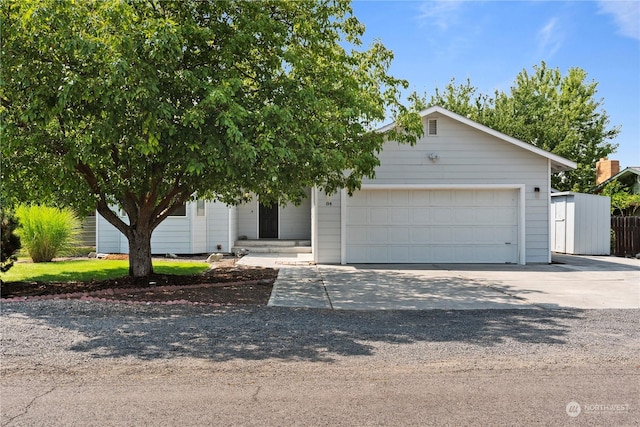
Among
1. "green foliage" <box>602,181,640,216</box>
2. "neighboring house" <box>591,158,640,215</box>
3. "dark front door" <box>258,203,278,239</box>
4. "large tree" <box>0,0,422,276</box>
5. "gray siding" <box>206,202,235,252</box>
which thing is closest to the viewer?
"large tree" <box>0,0,422,276</box>

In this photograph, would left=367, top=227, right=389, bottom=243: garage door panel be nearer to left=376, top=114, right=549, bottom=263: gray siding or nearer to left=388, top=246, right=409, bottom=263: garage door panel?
left=388, top=246, right=409, bottom=263: garage door panel

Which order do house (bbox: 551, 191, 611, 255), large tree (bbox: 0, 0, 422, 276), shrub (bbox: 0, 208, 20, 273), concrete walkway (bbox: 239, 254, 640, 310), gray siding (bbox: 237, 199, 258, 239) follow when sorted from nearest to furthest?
1. large tree (bbox: 0, 0, 422, 276)
2. concrete walkway (bbox: 239, 254, 640, 310)
3. shrub (bbox: 0, 208, 20, 273)
4. house (bbox: 551, 191, 611, 255)
5. gray siding (bbox: 237, 199, 258, 239)

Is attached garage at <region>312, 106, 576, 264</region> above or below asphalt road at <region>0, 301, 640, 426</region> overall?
above

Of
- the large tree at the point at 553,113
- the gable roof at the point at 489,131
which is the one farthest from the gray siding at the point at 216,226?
the large tree at the point at 553,113

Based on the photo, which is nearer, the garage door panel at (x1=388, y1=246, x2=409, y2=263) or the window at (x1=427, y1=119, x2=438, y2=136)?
the window at (x1=427, y1=119, x2=438, y2=136)

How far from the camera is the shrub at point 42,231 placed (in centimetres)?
1357

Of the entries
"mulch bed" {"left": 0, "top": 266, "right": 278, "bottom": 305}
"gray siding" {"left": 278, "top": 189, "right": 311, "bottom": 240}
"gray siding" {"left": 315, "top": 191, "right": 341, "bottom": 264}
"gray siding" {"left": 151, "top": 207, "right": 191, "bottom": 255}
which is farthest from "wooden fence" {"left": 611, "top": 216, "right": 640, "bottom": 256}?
"gray siding" {"left": 151, "top": 207, "right": 191, "bottom": 255}

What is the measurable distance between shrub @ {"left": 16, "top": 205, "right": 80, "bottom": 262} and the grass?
0.45 m

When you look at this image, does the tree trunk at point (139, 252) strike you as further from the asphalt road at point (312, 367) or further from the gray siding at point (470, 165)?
the gray siding at point (470, 165)

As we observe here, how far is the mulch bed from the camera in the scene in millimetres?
7926

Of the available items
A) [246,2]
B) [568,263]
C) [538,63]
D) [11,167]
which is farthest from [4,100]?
[538,63]

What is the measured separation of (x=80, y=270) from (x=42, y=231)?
2.78 metres

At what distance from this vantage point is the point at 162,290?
8836mm

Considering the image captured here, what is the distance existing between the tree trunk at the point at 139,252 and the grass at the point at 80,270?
0.86 m
